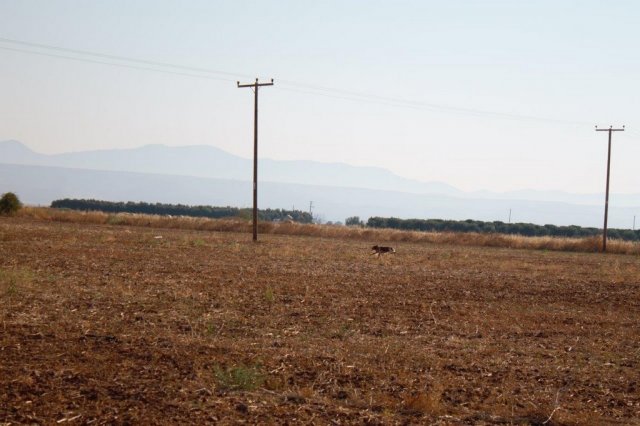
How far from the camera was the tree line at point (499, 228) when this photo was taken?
100 m

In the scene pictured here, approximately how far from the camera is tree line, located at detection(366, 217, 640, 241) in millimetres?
100188

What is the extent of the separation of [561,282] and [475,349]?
15.3 meters

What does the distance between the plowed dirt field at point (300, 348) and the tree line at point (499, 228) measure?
7503 cm

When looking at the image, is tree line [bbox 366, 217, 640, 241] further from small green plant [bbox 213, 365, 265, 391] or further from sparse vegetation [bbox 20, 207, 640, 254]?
small green plant [bbox 213, 365, 265, 391]

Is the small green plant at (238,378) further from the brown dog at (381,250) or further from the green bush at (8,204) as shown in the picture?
the green bush at (8,204)

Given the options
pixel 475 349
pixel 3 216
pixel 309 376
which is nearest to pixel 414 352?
pixel 475 349

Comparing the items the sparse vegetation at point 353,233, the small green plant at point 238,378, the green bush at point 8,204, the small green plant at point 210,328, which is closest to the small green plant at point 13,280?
the small green plant at point 210,328

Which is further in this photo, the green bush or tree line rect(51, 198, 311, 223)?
tree line rect(51, 198, 311, 223)

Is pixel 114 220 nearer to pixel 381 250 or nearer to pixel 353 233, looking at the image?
Answer: pixel 353 233

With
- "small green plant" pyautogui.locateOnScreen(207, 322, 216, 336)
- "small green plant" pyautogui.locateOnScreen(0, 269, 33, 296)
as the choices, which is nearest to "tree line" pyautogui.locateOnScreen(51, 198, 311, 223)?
"small green plant" pyautogui.locateOnScreen(0, 269, 33, 296)

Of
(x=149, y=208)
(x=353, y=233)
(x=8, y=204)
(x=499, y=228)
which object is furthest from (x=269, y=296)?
(x=149, y=208)

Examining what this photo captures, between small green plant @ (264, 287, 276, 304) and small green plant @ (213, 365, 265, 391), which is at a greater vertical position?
small green plant @ (264, 287, 276, 304)

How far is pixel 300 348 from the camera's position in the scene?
13125mm

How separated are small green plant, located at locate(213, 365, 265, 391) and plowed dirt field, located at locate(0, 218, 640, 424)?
2cm
